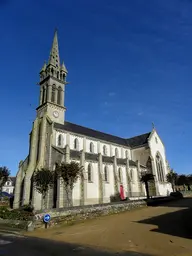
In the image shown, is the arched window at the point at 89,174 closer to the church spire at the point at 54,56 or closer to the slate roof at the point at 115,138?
the slate roof at the point at 115,138

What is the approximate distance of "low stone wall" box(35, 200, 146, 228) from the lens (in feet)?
56.9

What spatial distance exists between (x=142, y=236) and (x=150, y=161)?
34.6 meters

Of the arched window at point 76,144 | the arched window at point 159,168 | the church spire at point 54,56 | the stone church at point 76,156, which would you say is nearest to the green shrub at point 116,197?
the stone church at point 76,156

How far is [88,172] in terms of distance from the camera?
105 feet

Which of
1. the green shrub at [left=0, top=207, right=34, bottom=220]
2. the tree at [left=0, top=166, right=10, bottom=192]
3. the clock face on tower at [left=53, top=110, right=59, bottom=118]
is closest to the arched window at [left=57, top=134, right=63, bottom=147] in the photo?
the clock face on tower at [left=53, top=110, right=59, bottom=118]

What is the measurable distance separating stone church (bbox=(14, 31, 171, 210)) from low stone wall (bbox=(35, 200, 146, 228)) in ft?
22.1

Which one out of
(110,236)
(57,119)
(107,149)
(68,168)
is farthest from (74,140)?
(110,236)

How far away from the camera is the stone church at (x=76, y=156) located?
2995cm

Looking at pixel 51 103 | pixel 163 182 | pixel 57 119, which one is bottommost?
pixel 163 182

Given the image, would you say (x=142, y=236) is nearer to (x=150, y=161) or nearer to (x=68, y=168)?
(x=68, y=168)

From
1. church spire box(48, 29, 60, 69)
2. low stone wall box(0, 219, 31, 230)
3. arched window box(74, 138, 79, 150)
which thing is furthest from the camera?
church spire box(48, 29, 60, 69)

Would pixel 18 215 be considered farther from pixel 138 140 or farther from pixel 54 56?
pixel 54 56

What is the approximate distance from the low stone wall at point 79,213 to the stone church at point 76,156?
675 cm

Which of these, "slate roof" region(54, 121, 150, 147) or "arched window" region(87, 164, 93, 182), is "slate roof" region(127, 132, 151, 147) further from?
"arched window" region(87, 164, 93, 182)
